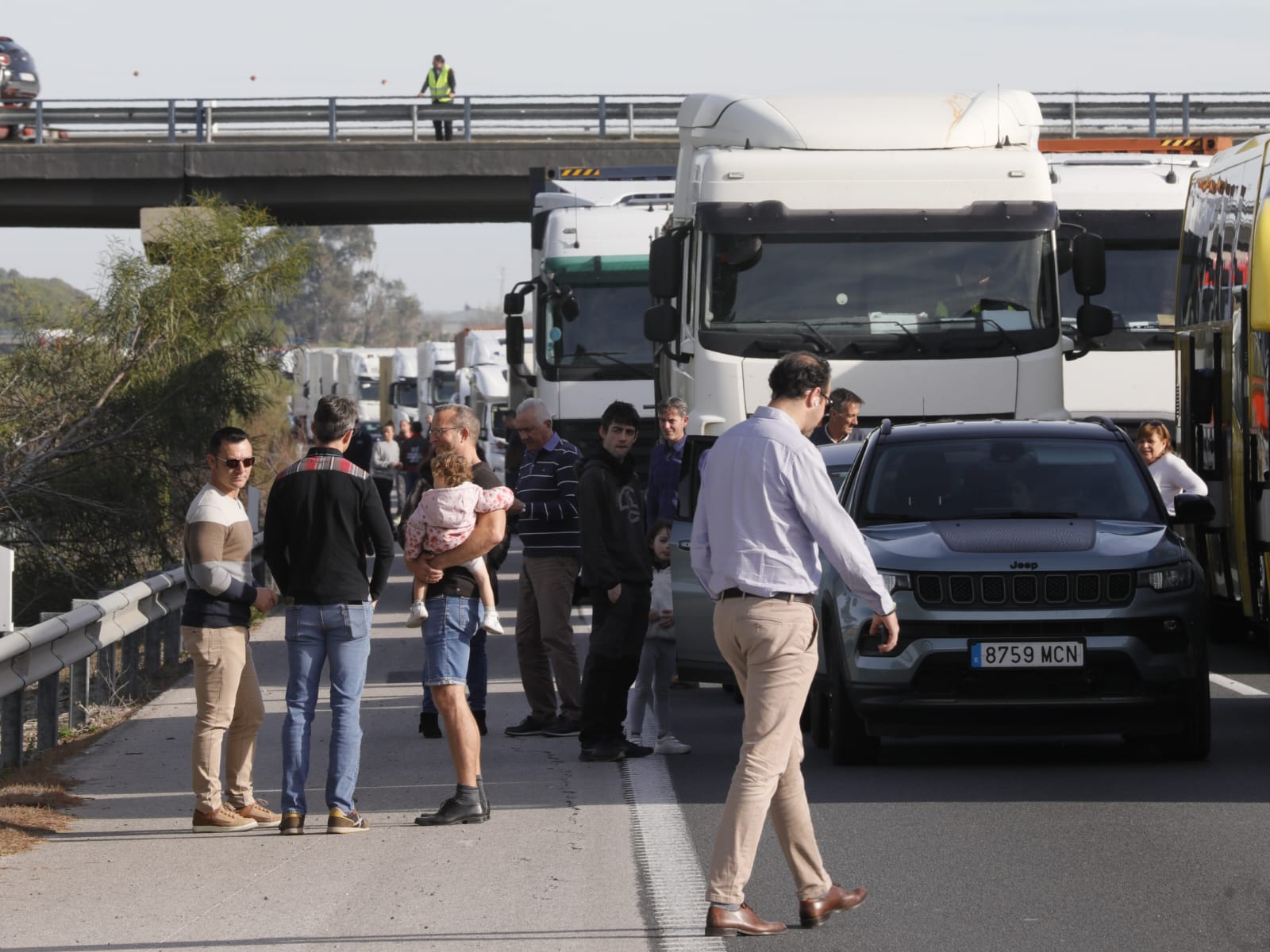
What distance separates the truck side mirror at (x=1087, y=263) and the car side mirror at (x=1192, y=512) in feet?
17.4

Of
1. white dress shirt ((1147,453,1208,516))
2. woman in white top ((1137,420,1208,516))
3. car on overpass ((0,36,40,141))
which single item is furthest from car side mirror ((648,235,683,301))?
car on overpass ((0,36,40,141))

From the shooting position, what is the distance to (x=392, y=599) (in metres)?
21.4

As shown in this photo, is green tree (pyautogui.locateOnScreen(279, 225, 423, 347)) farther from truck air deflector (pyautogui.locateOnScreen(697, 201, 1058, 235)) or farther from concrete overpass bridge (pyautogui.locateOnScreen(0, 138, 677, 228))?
truck air deflector (pyautogui.locateOnScreen(697, 201, 1058, 235))

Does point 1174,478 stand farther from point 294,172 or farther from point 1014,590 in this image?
point 294,172

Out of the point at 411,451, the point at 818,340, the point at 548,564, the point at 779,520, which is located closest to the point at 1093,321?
the point at 818,340

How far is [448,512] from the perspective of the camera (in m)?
8.98

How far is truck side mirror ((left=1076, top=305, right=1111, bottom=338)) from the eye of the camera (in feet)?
52.4

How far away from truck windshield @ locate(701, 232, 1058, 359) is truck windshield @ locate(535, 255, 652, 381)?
20.4 feet

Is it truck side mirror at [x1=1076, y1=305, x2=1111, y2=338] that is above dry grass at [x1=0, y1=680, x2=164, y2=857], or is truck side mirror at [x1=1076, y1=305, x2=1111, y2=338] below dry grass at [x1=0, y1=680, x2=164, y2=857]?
above

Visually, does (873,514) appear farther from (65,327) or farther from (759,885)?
(65,327)

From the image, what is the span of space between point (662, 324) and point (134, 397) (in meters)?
7.43

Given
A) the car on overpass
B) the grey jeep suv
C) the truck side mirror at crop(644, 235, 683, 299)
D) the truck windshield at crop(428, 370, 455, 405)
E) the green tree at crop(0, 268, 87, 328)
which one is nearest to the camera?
the grey jeep suv

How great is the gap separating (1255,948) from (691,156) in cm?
1201

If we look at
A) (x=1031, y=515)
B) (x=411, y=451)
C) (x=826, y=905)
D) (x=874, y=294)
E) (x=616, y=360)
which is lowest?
(x=826, y=905)
